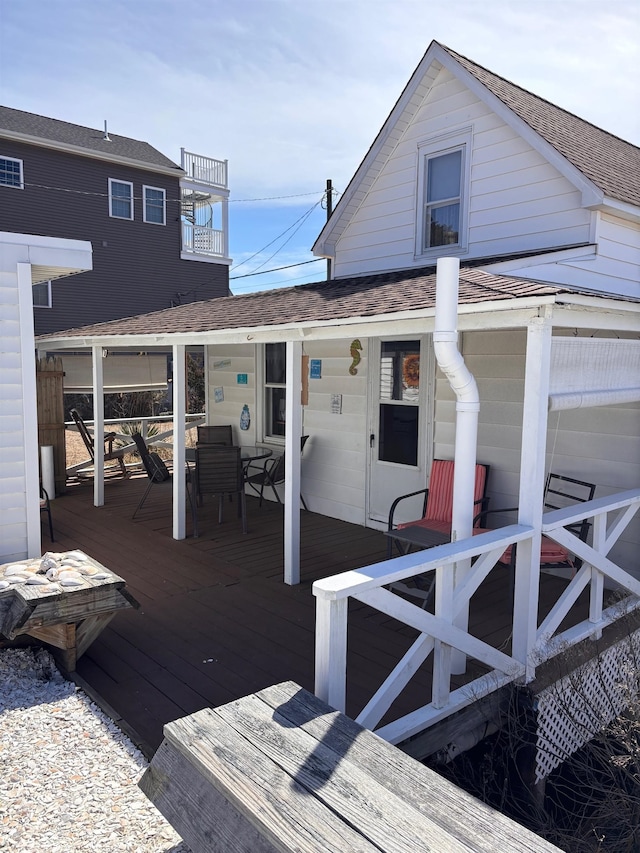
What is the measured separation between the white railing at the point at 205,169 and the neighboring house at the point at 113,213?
0.10 feet

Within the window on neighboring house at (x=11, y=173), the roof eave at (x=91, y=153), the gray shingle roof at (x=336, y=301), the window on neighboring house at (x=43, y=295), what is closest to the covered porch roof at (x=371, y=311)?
the gray shingle roof at (x=336, y=301)

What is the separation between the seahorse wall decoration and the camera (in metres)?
7.13

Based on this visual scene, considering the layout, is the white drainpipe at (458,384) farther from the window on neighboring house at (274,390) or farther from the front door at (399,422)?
the window on neighboring house at (274,390)

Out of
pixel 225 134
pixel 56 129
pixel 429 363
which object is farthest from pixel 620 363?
pixel 225 134

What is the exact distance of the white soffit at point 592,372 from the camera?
3.59 metres

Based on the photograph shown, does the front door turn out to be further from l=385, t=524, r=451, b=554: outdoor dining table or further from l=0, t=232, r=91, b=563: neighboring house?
l=0, t=232, r=91, b=563: neighboring house

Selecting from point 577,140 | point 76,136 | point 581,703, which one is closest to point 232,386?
point 577,140

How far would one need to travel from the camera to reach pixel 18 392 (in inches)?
179

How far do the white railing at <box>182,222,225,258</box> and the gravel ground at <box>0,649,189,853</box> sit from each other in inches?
656

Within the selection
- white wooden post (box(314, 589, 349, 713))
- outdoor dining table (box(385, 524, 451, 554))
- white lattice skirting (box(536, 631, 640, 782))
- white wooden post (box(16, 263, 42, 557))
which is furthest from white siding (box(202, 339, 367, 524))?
white wooden post (box(314, 589, 349, 713))

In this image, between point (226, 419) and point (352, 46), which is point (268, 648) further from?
point (352, 46)

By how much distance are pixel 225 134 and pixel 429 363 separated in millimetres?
16743

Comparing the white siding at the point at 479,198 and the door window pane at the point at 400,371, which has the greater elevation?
the white siding at the point at 479,198

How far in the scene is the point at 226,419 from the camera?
378 inches
